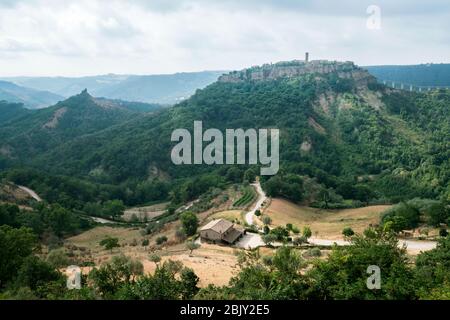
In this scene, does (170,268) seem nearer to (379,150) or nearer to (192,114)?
(379,150)

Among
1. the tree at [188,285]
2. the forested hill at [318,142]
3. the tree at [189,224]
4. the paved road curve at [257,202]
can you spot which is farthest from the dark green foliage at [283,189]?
the tree at [188,285]

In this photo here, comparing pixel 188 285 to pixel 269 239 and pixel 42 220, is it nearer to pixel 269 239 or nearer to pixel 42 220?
pixel 269 239

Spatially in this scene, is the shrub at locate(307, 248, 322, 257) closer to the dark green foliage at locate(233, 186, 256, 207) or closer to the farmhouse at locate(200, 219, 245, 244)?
the farmhouse at locate(200, 219, 245, 244)

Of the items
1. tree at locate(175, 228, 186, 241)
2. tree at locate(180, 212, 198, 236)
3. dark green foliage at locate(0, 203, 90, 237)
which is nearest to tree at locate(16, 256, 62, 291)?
tree at locate(175, 228, 186, 241)
